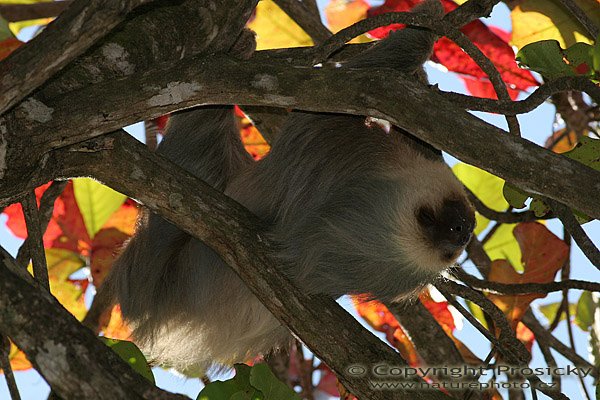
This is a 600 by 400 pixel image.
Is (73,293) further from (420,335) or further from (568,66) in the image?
(568,66)

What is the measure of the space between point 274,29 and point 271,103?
3.06 metres

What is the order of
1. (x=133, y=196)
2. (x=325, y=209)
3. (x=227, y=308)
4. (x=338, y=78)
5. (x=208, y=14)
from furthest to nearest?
(x=227, y=308) → (x=325, y=209) → (x=208, y=14) → (x=133, y=196) → (x=338, y=78)

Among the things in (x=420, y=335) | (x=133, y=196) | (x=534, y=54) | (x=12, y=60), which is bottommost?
(x=12, y=60)

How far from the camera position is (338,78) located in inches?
134

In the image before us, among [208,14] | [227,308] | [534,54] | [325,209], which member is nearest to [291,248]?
[325,209]

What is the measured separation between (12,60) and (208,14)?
167cm

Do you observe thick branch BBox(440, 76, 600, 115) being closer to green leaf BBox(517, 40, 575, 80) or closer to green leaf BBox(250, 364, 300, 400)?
green leaf BBox(517, 40, 575, 80)

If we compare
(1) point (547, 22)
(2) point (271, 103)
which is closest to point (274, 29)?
(1) point (547, 22)

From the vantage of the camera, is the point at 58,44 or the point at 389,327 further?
the point at 389,327

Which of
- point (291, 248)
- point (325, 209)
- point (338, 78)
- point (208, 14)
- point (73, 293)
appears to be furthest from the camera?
point (73, 293)

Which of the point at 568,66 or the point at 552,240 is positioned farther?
the point at 552,240

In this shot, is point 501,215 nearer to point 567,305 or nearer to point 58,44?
point 567,305

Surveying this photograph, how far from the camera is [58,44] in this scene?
9.45 ft

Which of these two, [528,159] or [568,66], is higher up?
[568,66]
